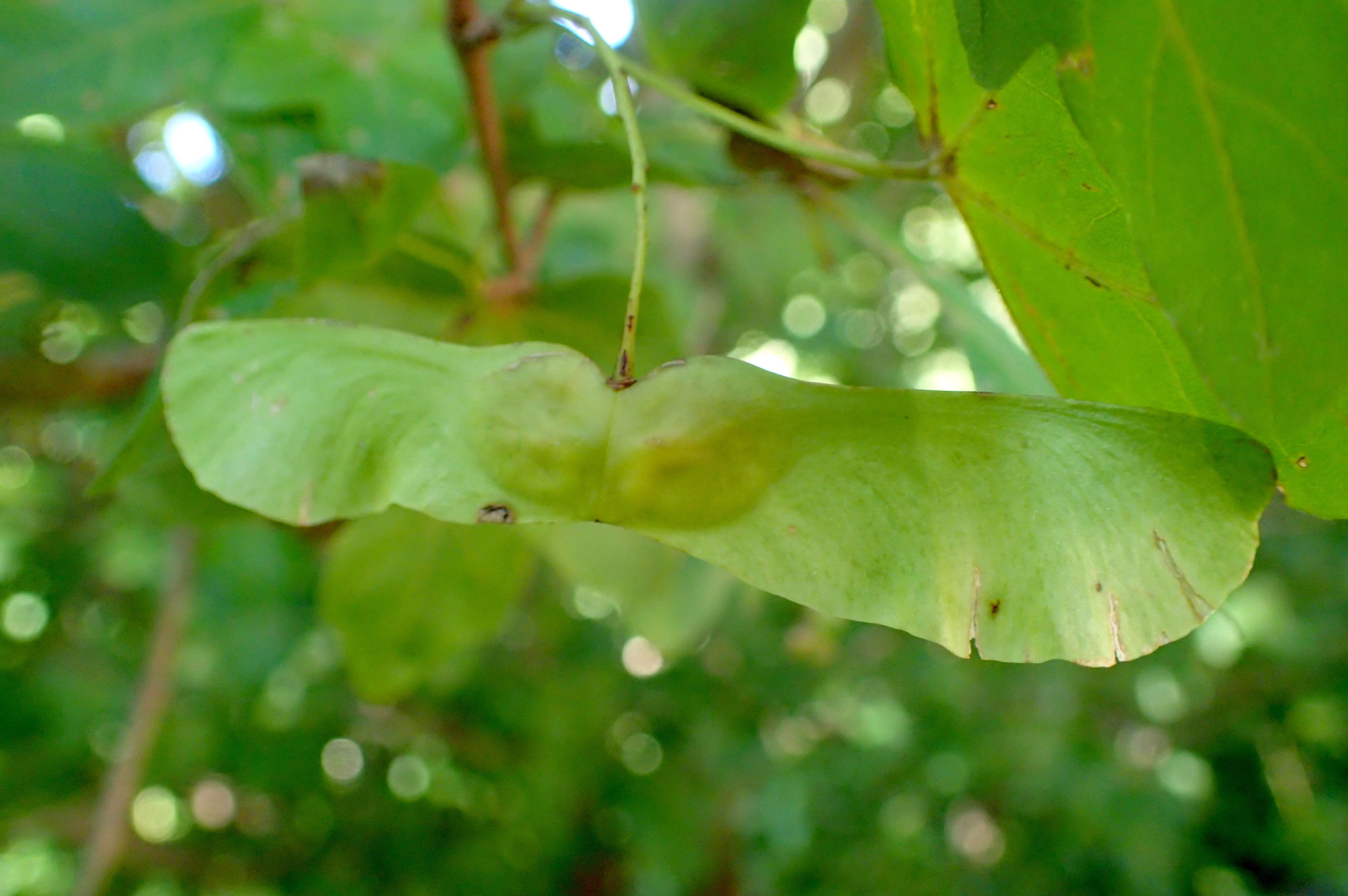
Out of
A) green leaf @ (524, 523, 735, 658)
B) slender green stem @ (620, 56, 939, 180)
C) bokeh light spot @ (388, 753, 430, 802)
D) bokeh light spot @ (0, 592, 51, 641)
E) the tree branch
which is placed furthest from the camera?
bokeh light spot @ (388, 753, 430, 802)

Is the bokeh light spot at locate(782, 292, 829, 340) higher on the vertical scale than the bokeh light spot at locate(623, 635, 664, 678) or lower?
higher

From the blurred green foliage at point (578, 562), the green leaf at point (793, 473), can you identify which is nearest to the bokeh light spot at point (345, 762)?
the blurred green foliage at point (578, 562)

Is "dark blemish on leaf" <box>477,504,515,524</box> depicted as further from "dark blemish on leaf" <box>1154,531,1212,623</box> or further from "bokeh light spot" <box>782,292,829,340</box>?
"bokeh light spot" <box>782,292,829,340</box>

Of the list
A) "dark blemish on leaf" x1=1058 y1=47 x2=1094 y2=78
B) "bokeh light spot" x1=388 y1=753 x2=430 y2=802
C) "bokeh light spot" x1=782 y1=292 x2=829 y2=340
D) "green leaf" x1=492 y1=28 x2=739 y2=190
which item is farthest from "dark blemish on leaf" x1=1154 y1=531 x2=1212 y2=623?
"bokeh light spot" x1=782 y1=292 x2=829 y2=340

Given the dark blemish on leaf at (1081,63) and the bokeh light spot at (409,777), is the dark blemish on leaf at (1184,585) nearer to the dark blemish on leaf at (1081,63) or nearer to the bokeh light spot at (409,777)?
the dark blemish on leaf at (1081,63)

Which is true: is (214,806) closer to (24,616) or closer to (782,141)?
(24,616)

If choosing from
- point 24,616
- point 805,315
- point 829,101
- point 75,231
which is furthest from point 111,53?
point 805,315
